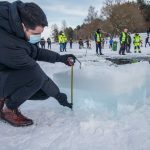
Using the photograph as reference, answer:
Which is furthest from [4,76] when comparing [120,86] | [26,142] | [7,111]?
[120,86]

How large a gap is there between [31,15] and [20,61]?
0.46 m

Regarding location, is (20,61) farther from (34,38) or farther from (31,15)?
(31,15)

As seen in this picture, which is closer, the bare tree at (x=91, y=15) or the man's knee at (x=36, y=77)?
the man's knee at (x=36, y=77)

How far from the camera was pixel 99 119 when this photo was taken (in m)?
3.67

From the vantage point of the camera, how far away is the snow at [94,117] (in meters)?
3.09

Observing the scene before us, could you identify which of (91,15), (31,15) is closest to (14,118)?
(31,15)

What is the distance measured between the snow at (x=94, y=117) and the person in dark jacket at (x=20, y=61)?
258 mm

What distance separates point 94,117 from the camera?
3746 mm

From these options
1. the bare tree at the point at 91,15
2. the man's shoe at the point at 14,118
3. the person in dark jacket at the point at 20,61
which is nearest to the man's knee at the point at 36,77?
the person in dark jacket at the point at 20,61

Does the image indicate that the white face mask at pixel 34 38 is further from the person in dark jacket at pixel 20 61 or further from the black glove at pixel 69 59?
the black glove at pixel 69 59

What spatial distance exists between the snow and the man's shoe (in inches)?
2.7

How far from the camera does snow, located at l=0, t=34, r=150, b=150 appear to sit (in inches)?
121

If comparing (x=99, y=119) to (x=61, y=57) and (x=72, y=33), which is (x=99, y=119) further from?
(x=72, y=33)

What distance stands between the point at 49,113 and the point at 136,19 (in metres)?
53.1
